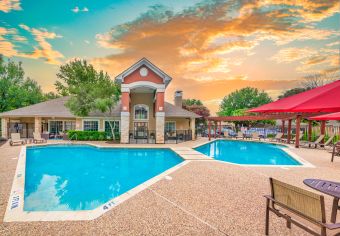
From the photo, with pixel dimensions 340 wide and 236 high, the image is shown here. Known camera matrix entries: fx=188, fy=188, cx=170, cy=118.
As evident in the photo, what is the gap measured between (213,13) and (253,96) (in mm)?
46498

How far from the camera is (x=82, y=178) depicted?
8.82 metres

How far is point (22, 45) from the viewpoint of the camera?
19.8 metres

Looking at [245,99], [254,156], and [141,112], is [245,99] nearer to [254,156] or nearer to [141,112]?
[141,112]

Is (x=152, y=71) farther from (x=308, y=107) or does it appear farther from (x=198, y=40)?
(x=308, y=107)

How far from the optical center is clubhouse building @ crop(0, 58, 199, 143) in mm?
19312

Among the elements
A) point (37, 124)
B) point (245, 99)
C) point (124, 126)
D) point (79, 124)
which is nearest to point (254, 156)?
point (124, 126)

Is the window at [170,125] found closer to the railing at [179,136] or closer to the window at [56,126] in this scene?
the railing at [179,136]

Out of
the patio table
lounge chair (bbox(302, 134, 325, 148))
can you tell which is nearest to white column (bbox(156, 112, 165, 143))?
lounge chair (bbox(302, 134, 325, 148))

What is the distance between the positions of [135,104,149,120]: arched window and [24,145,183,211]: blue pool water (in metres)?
10.0

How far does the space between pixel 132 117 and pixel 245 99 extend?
42557 millimetres

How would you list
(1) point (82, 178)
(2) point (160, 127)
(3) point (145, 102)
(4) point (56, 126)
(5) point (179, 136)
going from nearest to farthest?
(1) point (82, 178) → (2) point (160, 127) → (5) point (179, 136) → (4) point (56, 126) → (3) point (145, 102)

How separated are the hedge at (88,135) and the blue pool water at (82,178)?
7.48 meters

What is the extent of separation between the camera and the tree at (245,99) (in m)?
55.3

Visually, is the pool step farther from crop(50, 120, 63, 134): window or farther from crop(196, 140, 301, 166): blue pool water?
crop(50, 120, 63, 134): window
